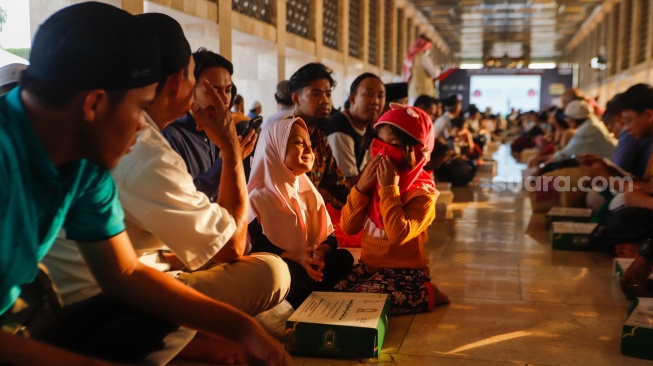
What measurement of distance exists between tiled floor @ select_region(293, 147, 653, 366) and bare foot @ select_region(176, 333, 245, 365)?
287 mm

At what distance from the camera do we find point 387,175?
315 cm

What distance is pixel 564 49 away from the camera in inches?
1447

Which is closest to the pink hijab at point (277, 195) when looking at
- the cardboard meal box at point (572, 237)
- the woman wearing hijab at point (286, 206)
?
the woman wearing hijab at point (286, 206)

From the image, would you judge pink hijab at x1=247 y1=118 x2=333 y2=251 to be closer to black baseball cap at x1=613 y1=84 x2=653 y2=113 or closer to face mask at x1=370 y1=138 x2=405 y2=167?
face mask at x1=370 y1=138 x2=405 y2=167

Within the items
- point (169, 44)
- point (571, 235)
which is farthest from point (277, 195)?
point (571, 235)

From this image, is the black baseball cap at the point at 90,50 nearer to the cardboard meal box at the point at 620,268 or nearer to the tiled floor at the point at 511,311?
the tiled floor at the point at 511,311

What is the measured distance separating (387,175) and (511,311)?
0.99 metres

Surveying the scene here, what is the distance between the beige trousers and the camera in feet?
6.86

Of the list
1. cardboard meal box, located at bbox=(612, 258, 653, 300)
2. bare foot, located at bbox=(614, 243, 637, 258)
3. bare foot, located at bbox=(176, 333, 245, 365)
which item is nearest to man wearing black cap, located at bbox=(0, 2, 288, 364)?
bare foot, located at bbox=(176, 333, 245, 365)

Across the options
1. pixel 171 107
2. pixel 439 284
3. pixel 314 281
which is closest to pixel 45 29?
pixel 171 107

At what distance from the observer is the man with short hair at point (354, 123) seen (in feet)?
16.6

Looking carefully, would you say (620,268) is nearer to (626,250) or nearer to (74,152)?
(626,250)

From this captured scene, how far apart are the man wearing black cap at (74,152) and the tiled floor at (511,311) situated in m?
1.30

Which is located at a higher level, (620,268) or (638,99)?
(638,99)
